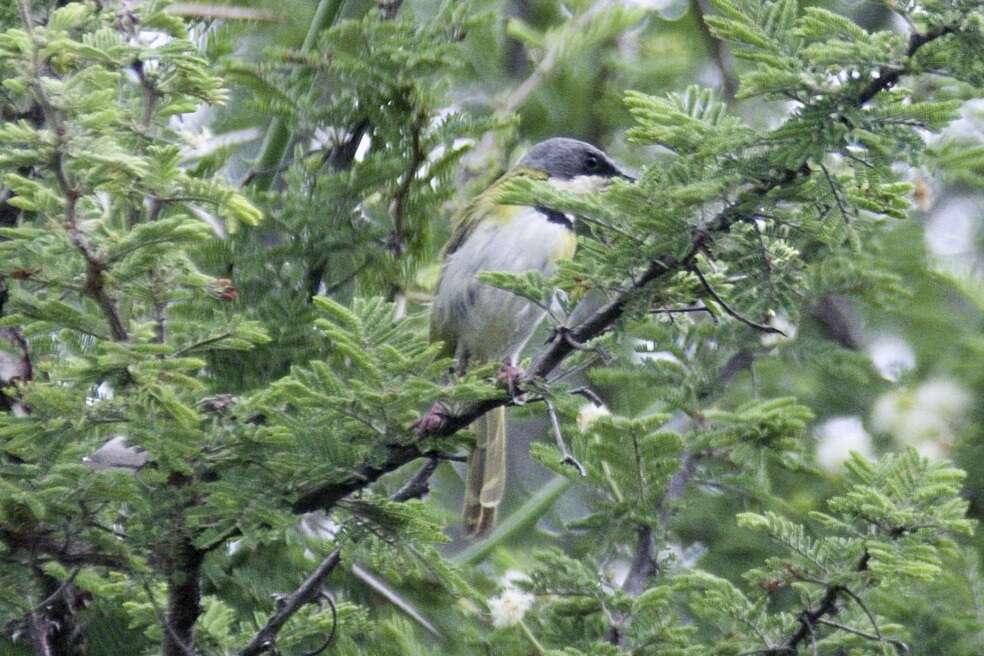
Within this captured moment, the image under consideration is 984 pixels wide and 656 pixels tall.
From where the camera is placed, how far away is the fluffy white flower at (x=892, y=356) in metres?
5.85

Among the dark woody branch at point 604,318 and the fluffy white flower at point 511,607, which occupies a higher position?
the dark woody branch at point 604,318

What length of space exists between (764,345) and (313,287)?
1.48 meters

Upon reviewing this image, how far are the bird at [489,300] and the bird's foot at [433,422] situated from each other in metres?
1.71

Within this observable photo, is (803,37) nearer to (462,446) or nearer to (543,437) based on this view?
(462,446)

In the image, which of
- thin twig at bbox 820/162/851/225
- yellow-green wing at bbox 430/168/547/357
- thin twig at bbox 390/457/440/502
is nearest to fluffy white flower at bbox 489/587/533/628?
thin twig at bbox 390/457/440/502

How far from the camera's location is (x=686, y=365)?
4578 millimetres

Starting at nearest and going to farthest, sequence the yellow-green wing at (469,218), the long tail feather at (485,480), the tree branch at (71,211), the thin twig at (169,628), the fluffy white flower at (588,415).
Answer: the tree branch at (71,211)
the thin twig at (169,628)
the fluffy white flower at (588,415)
the long tail feather at (485,480)
the yellow-green wing at (469,218)

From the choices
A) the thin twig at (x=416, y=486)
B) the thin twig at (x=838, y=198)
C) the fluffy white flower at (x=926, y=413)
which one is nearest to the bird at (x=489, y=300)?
the thin twig at (x=416, y=486)

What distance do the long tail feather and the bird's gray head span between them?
3.85ft

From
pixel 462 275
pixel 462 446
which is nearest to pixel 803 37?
pixel 462 446

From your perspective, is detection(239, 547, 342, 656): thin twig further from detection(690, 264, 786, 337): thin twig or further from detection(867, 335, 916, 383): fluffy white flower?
detection(867, 335, 916, 383): fluffy white flower

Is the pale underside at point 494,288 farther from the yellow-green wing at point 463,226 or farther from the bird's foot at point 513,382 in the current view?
the bird's foot at point 513,382

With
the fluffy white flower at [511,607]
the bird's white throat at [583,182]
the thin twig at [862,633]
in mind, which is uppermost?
the thin twig at [862,633]

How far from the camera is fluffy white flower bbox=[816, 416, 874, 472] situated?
5438mm
